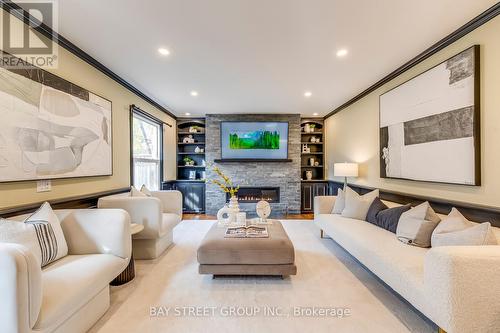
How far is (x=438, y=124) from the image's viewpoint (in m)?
2.58

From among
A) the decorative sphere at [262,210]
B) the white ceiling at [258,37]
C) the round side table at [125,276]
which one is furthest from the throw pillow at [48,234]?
the decorative sphere at [262,210]

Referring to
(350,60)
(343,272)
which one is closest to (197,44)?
(350,60)

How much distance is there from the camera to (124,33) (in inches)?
92.5

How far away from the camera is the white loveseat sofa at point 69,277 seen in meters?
1.17

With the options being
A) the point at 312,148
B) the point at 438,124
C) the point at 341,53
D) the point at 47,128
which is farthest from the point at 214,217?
the point at 438,124

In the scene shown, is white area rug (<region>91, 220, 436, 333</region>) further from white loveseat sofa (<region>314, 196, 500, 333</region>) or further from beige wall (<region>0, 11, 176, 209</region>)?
beige wall (<region>0, 11, 176, 209</region>)

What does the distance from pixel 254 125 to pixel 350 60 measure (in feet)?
10.5

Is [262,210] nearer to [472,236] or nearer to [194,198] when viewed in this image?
[472,236]

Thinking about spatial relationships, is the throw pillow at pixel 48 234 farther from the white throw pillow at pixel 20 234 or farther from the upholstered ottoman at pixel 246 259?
the upholstered ottoman at pixel 246 259

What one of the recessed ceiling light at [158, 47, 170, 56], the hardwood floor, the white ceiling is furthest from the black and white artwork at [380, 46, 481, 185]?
the recessed ceiling light at [158, 47, 170, 56]

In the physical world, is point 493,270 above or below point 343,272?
above

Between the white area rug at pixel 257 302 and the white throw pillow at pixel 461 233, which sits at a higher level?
the white throw pillow at pixel 461 233

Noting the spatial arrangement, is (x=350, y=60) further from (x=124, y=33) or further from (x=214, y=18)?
(x=124, y=33)

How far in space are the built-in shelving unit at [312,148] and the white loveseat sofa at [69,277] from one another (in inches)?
202
